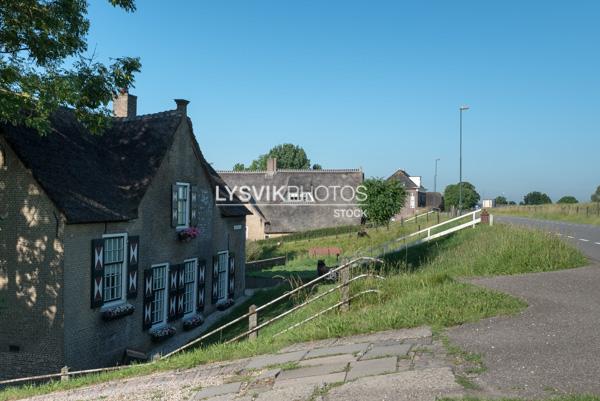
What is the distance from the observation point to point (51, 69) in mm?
12672

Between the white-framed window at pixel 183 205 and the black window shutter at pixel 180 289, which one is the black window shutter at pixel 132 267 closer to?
the black window shutter at pixel 180 289

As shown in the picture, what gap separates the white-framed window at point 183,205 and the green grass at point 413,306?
740cm

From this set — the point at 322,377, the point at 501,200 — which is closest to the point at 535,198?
the point at 501,200

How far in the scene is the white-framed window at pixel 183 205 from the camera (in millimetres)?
19156

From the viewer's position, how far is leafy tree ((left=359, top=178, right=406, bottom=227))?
125 feet

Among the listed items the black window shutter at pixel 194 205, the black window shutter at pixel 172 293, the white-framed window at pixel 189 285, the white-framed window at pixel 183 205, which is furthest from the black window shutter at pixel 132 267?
the black window shutter at pixel 194 205

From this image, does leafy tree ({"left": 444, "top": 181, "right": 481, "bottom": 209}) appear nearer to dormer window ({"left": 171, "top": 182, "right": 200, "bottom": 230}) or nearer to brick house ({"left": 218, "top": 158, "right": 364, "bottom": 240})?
brick house ({"left": 218, "top": 158, "right": 364, "bottom": 240})

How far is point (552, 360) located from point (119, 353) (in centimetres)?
1211

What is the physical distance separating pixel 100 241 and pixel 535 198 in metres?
115

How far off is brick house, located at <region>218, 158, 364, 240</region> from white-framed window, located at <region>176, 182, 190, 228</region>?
28.9 m

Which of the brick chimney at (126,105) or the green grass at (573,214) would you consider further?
the green grass at (573,214)

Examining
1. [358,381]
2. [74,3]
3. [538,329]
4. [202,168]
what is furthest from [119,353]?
[538,329]

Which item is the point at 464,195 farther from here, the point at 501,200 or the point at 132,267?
the point at 132,267

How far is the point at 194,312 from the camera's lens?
20062 mm
